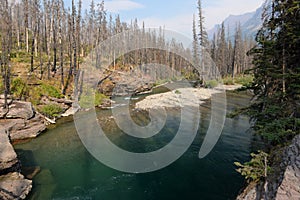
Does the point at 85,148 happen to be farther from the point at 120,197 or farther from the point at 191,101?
the point at 191,101

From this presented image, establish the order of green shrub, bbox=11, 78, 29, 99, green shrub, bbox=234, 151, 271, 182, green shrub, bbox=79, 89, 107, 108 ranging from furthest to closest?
green shrub, bbox=79, 89, 107, 108 → green shrub, bbox=11, 78, 29, 99 → green shrub, bbox=234, 151, 271, 182

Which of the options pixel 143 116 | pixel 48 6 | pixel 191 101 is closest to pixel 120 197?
pixel 143 116

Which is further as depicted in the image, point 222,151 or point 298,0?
point 222,151

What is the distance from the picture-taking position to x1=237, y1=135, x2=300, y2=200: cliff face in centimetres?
502

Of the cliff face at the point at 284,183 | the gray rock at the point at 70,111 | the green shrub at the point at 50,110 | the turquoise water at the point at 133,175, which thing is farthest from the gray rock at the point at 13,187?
the gray rock at the point at 70,111

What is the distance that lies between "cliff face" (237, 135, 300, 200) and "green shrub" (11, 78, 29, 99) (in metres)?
21.5

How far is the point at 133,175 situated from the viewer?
1093cm

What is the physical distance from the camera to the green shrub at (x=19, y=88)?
21.0 meters

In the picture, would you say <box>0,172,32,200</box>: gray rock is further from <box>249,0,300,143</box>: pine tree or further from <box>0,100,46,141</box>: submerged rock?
Result: <box>249,0,300,143</box>: pine tree

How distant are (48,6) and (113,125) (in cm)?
2857

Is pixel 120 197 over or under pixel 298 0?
under

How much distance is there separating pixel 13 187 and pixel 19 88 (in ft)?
51.4

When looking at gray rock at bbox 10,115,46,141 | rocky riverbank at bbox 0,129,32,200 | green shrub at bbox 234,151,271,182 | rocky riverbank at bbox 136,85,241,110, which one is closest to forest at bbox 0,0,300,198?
green shrub at bbox 234,151,271,182

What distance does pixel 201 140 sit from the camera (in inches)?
610
